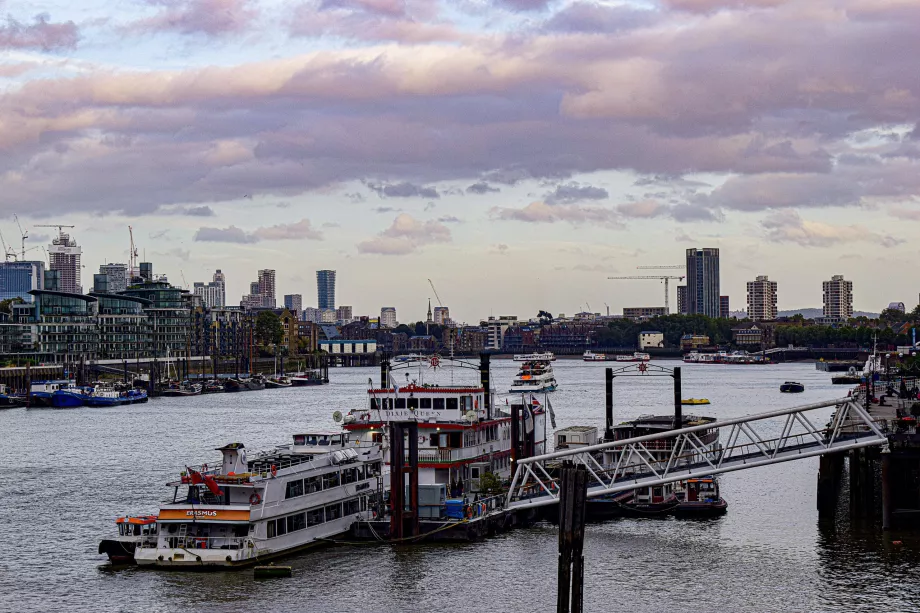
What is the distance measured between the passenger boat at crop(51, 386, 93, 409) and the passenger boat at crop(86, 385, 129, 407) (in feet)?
2.50

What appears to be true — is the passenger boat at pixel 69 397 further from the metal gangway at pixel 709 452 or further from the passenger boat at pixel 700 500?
the passenger boat at pixel 700 500

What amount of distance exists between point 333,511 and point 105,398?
132 meters

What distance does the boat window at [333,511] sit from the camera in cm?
5841

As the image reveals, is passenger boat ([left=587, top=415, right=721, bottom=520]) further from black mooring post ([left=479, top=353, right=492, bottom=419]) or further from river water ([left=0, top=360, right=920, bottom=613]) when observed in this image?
black mooring post ([left=479, top=353, right=492, bottom=419])

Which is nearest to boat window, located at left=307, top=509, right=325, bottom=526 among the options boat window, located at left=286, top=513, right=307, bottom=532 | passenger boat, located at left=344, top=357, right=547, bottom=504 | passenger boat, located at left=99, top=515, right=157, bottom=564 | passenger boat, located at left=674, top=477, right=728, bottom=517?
boat window, located at left=286, top=513, right=307, bottom=532

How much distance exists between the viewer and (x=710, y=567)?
5444cm

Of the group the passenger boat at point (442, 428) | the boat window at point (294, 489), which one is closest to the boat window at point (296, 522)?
the boat window at point (294, 489)

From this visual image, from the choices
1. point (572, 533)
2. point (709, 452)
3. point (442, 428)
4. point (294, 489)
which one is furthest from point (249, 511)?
point (709, 452)

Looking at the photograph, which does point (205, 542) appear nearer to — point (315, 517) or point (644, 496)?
point (315, 517)

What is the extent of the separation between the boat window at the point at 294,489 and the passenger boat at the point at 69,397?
427ft

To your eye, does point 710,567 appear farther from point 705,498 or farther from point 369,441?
point 369,441

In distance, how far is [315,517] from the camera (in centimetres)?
5750

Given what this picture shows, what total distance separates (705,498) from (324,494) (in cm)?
2161

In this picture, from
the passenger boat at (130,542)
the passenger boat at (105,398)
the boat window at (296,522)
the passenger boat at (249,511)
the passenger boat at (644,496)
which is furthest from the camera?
the passenger boat at (105,398)
